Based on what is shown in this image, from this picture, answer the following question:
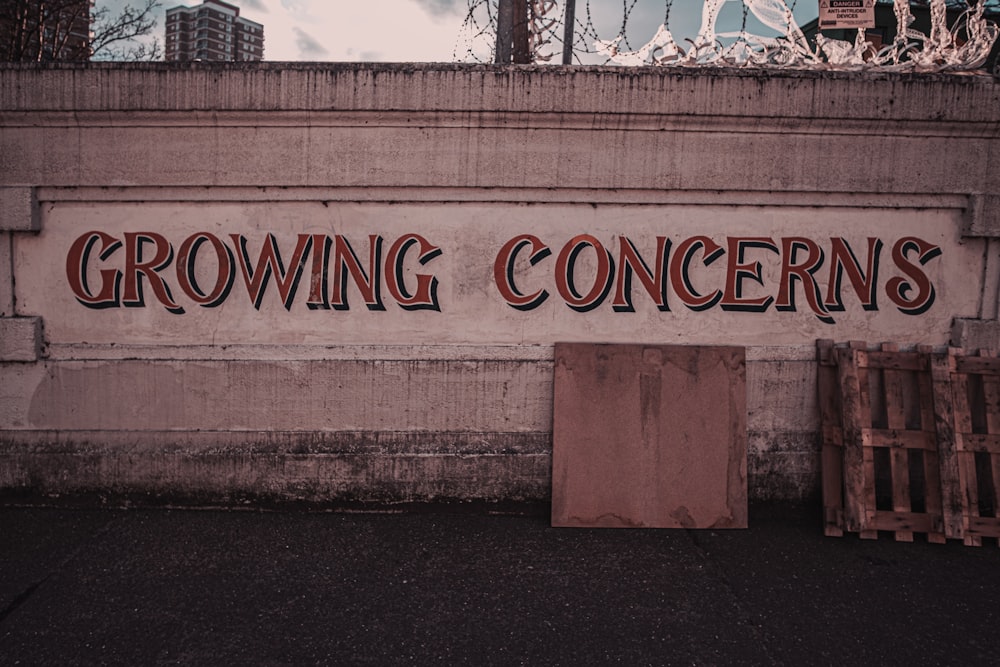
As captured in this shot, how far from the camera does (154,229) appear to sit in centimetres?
428

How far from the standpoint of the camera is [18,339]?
167 inches

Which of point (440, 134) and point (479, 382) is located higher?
point (440, 134)

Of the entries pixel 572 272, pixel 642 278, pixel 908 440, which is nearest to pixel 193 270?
pixel 572 272

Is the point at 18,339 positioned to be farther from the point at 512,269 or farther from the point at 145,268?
the point at 512,269

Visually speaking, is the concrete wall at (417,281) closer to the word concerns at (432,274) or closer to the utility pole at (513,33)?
the word concerns at (432,274)

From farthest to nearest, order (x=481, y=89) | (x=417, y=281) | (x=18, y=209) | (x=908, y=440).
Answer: (x=417, y=281)
(x=18, y=209)
(x=481, y=89)
(x=908, y=440)

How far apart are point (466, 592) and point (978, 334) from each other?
3.80 m

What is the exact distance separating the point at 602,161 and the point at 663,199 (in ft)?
1.58

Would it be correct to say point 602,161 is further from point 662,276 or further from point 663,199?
point 662,276

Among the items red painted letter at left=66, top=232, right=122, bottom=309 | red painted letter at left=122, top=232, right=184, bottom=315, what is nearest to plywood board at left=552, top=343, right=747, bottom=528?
red painted letter at left=122, top=232, right=184, bottom=315

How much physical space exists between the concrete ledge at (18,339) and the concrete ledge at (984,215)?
6257mm

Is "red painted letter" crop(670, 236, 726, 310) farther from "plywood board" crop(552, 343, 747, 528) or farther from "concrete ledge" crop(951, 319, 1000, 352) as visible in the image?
"concrete ledge" crop(951, 319, 1000, 352)

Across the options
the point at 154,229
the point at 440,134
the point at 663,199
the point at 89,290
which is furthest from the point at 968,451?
the point at 89,290

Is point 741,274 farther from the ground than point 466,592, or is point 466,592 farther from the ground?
point 741,274
